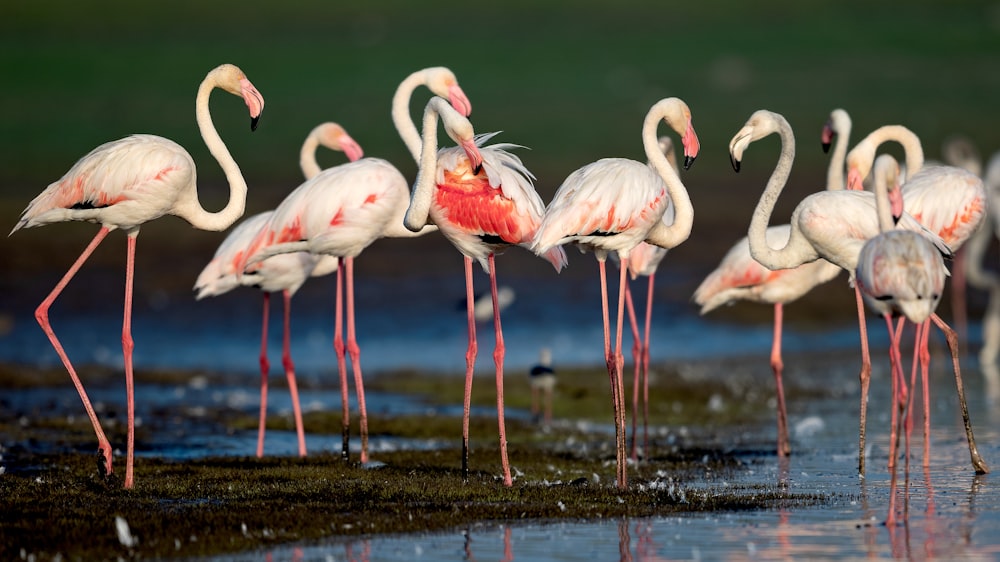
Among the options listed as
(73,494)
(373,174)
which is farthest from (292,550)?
(373,174)

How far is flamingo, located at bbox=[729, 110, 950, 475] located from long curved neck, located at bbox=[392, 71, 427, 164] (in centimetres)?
251

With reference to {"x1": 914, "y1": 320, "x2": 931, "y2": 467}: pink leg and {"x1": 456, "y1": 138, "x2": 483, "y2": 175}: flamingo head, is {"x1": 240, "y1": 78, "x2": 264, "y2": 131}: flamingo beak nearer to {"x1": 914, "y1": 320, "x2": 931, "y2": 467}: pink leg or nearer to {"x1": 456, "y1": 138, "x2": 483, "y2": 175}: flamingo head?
{"x1": 456, "y1": 138, "x2": 483, "y2": 175}: flamingo head

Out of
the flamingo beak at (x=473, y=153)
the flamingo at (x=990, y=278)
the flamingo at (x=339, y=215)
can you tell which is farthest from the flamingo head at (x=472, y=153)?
the flamingo at (x=990, y=278)

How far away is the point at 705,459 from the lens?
35.0 feet

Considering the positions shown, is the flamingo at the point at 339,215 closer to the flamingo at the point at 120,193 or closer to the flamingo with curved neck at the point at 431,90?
the flamingo with curved neck at the point at 431,90

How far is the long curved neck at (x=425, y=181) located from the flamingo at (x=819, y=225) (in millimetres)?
2077

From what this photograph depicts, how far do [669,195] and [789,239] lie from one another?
98 centimetres

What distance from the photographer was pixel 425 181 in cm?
941

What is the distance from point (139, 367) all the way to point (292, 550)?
10.5 metres

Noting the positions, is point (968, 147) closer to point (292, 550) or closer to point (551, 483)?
point (551, 483)

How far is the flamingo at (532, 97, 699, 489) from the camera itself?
9055 millimetres

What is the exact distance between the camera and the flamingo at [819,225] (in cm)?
956

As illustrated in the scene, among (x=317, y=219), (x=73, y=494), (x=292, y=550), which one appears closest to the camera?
(x=292, y=550)

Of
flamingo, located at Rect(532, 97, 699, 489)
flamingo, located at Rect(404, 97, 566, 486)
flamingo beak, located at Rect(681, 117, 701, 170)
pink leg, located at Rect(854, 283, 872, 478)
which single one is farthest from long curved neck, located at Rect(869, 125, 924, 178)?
flamingo, located at Rect(404, 97, 566, 486)
